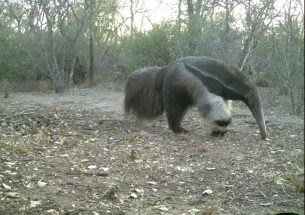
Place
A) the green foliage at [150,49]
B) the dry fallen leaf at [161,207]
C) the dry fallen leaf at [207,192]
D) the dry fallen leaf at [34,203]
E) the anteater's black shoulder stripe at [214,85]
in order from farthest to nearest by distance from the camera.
→ the green foliage at [150,49] < the anteater's black shoulder stripe at [214,85] < the dry fallen leaf at [207,192] < the dry fallen leaf at [161,207] < the dry fallen leaf at [34,203]

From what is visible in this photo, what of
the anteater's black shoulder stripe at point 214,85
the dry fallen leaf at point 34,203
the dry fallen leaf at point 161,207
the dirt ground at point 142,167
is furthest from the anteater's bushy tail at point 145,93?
the dry fallen leaf at point 34,203

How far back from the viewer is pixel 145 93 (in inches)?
257

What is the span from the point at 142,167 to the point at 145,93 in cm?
230

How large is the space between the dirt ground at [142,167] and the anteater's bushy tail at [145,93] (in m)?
0.24

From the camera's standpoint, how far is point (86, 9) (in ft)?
41.2

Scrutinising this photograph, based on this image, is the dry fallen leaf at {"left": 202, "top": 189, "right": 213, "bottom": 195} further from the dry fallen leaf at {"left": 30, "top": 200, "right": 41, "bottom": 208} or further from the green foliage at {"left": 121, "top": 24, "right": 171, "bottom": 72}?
the green foliage at {"left": 121, "top": 24, "right": 171, "bottom": 72}

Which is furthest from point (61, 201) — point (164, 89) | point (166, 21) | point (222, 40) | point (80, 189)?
point (166, 21)

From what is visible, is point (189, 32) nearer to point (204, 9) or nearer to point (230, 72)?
point (204, 9)

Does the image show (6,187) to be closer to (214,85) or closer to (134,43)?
(214,85)

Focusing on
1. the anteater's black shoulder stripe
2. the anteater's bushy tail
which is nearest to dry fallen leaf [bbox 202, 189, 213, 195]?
the anteater's black shoulder stripe

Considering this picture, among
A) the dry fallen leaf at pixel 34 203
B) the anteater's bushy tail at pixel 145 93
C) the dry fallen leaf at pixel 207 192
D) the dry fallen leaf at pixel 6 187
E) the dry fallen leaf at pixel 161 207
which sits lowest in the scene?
the dry fallen leaf at pixel 161 207

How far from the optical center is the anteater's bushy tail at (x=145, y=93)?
6484 mm

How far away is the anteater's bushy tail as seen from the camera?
6.48 meters

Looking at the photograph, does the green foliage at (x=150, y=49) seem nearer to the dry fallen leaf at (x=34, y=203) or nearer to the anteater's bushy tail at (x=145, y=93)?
the anteater's bushy tail at (x=145, y=93)
